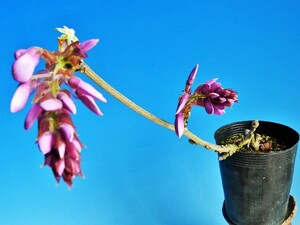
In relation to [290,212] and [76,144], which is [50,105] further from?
[290,212]

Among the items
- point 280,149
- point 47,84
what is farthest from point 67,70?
point 280,149

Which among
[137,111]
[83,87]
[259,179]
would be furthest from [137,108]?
[259,179]

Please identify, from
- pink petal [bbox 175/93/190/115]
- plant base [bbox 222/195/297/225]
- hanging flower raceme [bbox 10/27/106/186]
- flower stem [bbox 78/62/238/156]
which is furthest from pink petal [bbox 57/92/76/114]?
plant base [bbox 222/195/297/225]

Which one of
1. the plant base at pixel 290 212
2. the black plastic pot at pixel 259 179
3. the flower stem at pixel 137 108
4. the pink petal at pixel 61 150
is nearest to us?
the pink petal at pixel 61 150

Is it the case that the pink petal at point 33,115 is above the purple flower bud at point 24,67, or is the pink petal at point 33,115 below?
below

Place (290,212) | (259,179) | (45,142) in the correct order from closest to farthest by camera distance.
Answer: (45,142) → (259,179) → (290,212)

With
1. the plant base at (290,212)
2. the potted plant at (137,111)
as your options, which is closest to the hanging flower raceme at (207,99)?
the potted plant at (137,111)

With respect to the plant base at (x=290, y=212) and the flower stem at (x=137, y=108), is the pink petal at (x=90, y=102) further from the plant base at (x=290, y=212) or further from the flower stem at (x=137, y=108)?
the plant base at (x=290, y=212)
